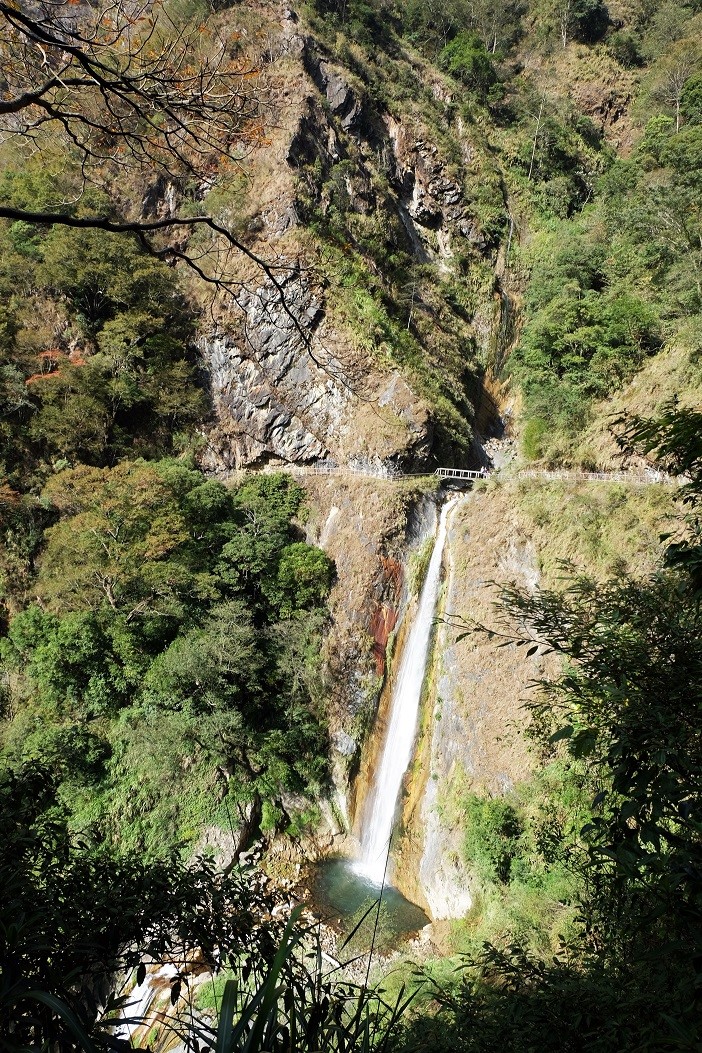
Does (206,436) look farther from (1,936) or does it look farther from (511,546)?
(1,936)

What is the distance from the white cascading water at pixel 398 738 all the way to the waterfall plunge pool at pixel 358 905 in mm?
348

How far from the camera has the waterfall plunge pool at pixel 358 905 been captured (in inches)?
347

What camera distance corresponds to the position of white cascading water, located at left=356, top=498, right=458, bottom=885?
10.8m

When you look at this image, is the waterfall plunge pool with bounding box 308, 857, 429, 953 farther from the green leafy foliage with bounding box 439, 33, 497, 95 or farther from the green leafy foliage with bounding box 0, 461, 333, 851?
the green leafy foliage with bounding box 439, 33, 497, 95

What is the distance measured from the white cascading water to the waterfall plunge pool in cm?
35

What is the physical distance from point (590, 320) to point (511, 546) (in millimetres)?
8966

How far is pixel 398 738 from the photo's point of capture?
11.4 meters

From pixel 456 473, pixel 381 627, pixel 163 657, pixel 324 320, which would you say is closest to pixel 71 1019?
pixel 163 657

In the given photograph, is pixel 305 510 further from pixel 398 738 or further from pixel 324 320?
pixel 398 738

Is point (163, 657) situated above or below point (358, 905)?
above

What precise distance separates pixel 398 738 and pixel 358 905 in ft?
10.0

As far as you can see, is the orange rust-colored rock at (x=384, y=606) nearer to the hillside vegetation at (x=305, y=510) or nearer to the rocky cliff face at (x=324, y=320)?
the hillside vegetation at (x=305, y=510)

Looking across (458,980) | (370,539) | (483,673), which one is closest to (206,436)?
→ (370,539)

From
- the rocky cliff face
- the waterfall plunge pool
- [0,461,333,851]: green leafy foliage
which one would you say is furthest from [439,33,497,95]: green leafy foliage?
the waterfall plunge pool
